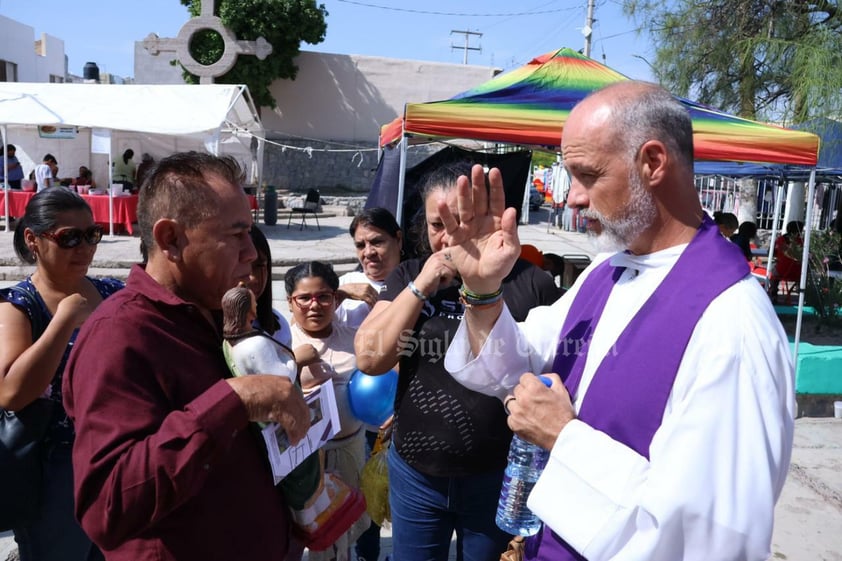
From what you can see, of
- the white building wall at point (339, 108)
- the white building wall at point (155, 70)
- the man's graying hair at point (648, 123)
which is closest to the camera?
the man's graying hair at point (648, 123)

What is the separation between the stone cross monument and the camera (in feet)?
70.5

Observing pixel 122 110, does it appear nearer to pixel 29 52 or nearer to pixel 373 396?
pixel 373 396

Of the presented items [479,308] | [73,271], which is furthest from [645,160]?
[73,271]

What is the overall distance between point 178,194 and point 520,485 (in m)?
1.19

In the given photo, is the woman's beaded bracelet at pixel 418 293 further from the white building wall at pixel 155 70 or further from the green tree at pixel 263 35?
the white building wall at pixel 155 70

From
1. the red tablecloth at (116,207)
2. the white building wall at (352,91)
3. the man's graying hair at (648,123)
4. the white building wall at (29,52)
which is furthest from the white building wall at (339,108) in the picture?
the man's graying hair at (648,123)

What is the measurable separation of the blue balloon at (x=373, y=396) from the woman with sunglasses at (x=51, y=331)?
1119mm

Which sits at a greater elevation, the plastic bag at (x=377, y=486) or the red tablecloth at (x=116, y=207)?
the red tablecloth at (x=116, y=207)

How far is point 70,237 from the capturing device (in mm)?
2449

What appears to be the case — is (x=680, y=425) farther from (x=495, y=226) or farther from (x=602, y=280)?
(x=495, y=226)

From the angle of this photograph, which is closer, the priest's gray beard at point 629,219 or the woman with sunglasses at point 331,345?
the priest's gray beard at point 629,219

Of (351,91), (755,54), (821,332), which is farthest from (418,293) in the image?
(351,91)

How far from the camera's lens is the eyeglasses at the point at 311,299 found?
3221mm

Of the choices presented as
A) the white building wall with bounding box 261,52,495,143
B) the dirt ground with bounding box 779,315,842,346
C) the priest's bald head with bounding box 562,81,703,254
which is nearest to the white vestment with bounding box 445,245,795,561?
the priest's bald head with bounding box 562,81,703,254
